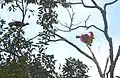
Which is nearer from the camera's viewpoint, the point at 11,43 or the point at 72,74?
the point at 11,43

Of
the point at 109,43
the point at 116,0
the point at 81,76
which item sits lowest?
the point at 81,76

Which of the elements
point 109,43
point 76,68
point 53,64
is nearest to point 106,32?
point 109,43

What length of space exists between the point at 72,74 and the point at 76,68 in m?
0.29

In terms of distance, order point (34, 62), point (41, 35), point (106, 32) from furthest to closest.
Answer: point (106, 32), point (41, 35), point (34, 62)

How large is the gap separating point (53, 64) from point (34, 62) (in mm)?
536

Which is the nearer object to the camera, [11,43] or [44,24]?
[11,43]

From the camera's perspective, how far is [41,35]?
40.8 ft

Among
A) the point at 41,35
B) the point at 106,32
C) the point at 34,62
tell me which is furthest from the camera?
the point at 106,32

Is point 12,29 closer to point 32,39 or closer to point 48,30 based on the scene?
point 32,39

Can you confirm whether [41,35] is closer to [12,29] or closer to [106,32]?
[12,29]

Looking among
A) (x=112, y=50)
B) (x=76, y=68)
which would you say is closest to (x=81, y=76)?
(x=76, y=68)

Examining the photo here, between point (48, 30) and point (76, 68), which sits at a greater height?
point (48, 30)

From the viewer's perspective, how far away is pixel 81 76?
12.6 metres

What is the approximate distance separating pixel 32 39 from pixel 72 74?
1.58 meters
